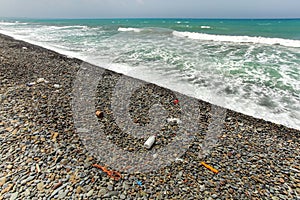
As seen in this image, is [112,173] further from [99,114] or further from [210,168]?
[99,114]

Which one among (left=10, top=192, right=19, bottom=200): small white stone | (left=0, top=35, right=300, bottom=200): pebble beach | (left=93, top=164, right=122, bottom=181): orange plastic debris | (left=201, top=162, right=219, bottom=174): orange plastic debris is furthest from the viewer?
(left=201, top=162, right=219, bottom=174): orange plastic debris

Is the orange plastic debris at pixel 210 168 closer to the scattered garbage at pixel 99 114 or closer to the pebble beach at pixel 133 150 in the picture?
the pebble beach at pixel 133 150

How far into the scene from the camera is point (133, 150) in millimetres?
3955

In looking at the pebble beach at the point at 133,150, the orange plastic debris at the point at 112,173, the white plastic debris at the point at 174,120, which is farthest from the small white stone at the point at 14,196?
the white plastic debris at the point at 174,120

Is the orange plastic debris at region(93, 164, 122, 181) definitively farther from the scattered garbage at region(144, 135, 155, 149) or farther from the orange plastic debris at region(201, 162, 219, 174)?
the orange plastic debris at region(201, 162, 219, 174)

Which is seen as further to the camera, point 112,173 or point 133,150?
point 133,150

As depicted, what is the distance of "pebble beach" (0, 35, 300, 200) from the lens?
3049 millimetres

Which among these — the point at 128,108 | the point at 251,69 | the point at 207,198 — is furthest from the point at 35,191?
the point at 251,69

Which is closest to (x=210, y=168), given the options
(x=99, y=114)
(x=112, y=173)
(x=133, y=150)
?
(x=133, y=150)

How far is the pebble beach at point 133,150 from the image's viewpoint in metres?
3.05

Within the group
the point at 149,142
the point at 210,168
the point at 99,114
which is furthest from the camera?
the point at 99,114

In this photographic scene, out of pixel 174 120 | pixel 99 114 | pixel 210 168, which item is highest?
pixel 99 114

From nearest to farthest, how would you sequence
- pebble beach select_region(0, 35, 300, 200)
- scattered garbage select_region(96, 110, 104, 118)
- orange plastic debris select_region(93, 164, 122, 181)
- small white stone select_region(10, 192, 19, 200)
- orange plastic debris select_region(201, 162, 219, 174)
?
1. small white stone select_region(10, 192, 19, 200)
2. pebble beach select_region(0, 35, 300, 200)
3. orange plastic debris select_region(93, 164, 122, 181)
4. orange plastic debris select_region(201, 162, 219, 174)
5. scattered garbage select_region(96, 110, 104, 118)

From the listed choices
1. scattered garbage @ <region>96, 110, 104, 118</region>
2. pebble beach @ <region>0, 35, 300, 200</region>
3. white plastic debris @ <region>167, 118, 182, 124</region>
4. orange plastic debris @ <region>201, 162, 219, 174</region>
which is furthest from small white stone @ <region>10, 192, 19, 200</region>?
white plastic debris @ <region>167, 118, 182, 124</region>
